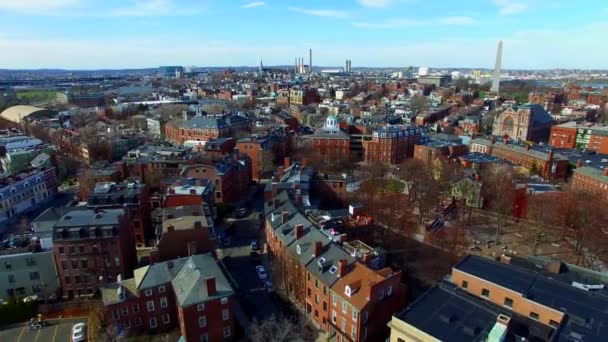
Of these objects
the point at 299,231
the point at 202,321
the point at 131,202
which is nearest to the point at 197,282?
the point at 202,321

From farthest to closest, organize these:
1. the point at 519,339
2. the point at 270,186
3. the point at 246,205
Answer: the point at 246,205
the point at 270,186
the point at 519,339

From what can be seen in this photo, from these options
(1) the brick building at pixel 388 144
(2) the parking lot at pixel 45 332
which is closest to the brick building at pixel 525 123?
(1) the brick building at pixel 388 144

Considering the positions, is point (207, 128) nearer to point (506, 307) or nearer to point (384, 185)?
point (384, 185)

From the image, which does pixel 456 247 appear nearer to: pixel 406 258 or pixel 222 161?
pixel 406 258

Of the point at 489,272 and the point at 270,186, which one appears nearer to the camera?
the point at 489,272

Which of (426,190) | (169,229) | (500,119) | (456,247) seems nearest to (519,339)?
(456,247)
